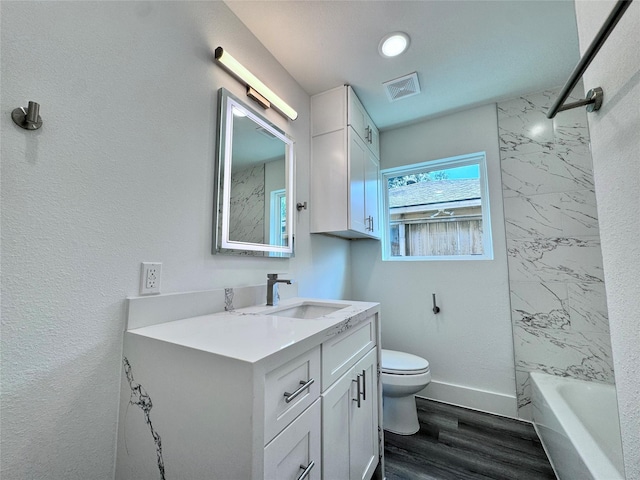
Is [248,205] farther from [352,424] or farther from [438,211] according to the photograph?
[438,211]

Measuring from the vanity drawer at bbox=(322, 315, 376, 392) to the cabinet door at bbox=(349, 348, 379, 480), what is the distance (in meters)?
0.05

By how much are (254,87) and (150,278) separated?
1099 millimetres

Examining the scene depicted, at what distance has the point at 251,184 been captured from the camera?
4.57 ft

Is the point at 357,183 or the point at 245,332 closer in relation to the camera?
the point at 245,332

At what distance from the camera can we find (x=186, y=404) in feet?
2.15

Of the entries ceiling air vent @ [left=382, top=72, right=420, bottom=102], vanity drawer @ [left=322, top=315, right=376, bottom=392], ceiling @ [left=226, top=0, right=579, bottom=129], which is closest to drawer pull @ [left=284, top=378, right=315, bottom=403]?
vanity drawer @ [left=322, top=315, right=376, bottom=392]

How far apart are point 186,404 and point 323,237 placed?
1520 mm

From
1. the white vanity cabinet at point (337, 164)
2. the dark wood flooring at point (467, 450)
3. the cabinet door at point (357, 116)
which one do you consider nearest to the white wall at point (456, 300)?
the dark wood flooring at point (467, 450)

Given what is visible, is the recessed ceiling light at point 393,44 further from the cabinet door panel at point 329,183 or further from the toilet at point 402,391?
the toilet at point 402,391

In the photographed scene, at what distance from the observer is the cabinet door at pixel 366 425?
106 cm

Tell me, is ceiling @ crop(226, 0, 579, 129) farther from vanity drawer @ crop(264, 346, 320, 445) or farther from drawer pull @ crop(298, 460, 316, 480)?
drawer pull @ crop(298, 460, 316, 480)

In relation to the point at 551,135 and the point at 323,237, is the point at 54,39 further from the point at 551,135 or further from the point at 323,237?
the point at 551,135

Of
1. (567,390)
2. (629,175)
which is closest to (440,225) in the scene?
(567,390)

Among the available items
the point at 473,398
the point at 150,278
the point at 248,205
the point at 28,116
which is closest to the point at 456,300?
the point at 473,398
